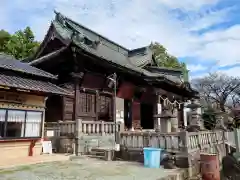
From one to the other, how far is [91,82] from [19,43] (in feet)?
47.1

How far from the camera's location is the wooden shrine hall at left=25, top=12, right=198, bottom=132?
1290cm

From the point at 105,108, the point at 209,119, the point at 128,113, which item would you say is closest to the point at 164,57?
the point at 209,119

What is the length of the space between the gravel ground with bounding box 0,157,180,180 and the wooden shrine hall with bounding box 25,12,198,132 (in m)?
3.88

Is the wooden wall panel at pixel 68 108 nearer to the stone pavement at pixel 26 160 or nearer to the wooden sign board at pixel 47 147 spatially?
the wooden sign board at pixel 47 147

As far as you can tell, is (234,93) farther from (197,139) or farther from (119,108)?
(197,139)

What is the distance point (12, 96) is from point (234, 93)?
1387 inches

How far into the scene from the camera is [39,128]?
33.2ft

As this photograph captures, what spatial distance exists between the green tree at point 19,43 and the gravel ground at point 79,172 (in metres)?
18.0

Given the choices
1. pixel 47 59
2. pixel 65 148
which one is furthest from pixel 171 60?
A: pixel 65 148

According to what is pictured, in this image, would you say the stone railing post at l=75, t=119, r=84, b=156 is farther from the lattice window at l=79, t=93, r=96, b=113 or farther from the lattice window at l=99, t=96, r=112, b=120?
the lattice window at l=99, t=96, r=112, b=120

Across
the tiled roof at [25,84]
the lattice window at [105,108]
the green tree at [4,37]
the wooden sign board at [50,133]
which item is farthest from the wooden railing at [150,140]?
the green tree at [4,37]

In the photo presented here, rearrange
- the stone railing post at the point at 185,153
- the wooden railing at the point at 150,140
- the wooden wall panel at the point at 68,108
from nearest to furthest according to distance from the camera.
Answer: the stone railing post at the point at 185,153
the wooden railing at the point at 150,140
the wooden wall panel at the point at 68,108

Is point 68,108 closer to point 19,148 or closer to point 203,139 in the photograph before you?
point 19,148

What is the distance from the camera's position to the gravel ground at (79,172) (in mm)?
6652
